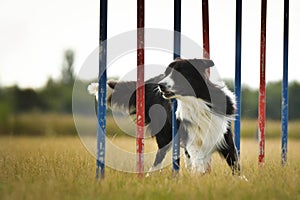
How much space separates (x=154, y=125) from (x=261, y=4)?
8.10 feet

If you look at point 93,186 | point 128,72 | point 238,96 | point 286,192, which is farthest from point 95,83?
point 286,192

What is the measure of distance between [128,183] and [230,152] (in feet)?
5.89

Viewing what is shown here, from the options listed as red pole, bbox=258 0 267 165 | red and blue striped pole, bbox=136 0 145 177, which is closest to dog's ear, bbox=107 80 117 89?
red and blue striped pole, bbox=136 0 145 177

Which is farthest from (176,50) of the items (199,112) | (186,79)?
(199,112)

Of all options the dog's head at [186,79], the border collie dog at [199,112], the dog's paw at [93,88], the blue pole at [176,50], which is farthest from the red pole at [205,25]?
the dog's paw at [93,88]

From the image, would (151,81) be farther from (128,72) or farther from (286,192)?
(286,192)

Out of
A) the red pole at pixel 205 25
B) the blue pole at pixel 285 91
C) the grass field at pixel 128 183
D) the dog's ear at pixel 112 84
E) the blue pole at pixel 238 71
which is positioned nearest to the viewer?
the grass field at pixel 128 183

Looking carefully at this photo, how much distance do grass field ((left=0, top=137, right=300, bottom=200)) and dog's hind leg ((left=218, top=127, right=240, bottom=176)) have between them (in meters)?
0.12

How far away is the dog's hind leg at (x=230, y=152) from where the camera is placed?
306 inches

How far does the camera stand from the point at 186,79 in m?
7.48

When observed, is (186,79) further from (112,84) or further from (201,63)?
(112,84)

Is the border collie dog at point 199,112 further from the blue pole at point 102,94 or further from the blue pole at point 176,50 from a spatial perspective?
the blue pole at point 102,94

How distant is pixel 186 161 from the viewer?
8.40 m

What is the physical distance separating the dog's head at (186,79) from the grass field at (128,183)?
40.6 inches
